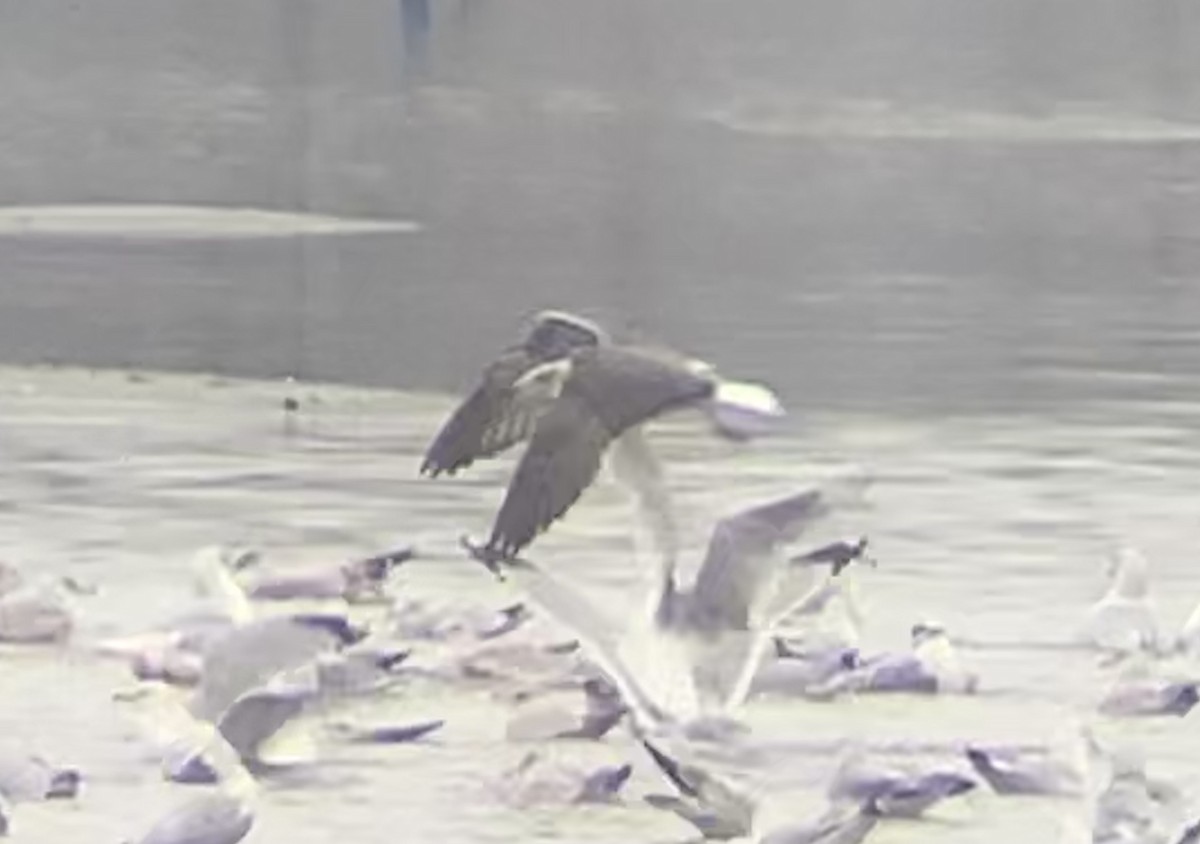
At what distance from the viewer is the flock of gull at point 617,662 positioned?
3.66m

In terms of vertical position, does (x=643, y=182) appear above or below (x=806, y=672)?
below

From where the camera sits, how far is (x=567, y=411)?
3574 millimetres

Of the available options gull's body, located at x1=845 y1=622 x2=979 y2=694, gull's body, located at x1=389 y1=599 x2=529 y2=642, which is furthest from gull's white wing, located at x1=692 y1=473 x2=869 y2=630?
gull's body, located at x1=389 y1=599 x2=529 y2=642

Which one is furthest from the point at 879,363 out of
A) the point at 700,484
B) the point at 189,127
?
the point at 189,127

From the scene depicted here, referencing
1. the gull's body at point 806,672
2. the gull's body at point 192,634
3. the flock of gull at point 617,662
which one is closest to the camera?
the flock of gull at point 617,662

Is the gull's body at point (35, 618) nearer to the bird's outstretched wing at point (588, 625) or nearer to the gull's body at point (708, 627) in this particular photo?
the bird's outstretched wing at point (588, 625)

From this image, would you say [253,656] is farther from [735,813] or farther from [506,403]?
[735,813]

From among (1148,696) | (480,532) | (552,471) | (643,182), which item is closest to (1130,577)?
(1148,696)

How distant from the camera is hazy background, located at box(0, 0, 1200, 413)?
8117 millimetres

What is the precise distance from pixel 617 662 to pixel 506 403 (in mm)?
350

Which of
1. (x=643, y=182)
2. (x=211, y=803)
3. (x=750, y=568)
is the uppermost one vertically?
(x=750, y=568)

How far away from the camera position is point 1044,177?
11.9 metres

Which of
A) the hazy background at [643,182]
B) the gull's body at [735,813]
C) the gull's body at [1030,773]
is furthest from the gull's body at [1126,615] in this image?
the hazy background at [643,182]

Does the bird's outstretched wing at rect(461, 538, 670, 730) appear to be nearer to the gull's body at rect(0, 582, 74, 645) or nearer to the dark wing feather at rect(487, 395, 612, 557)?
the dark wing feather at rect(487, 395, 612, 557)
